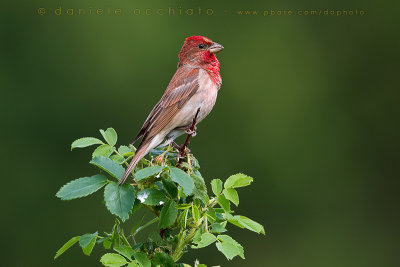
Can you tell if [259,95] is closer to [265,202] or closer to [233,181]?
[265,202]

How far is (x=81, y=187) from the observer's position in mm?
2258

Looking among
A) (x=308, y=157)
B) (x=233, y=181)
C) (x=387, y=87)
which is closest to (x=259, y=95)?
(x=308, y=157)

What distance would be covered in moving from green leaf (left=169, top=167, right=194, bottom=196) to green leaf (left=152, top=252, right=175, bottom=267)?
19cm

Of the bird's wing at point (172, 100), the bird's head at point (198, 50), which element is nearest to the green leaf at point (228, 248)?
the bird's wing at point (172, 100)

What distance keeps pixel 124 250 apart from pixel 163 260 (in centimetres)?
12

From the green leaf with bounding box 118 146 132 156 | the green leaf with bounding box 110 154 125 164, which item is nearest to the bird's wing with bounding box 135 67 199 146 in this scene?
the green leaf with bounding box 118 146 132 156

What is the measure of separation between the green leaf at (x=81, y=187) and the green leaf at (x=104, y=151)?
0.26 metres

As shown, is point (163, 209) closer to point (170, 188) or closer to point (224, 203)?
point (170, 188)

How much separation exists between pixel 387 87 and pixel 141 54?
3.22 metres

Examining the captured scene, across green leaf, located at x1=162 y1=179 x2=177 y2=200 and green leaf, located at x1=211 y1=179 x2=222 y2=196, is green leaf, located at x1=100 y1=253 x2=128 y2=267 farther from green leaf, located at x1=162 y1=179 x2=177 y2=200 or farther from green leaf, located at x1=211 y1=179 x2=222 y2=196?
green leaf, located at x1=211 y1=179 x2=222 y2=196

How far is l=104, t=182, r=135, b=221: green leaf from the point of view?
7.15ft

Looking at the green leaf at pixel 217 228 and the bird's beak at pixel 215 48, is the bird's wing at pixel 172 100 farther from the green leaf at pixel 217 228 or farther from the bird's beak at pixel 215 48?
the green leaf at pixel 217 228

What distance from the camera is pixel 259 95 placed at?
364 inches

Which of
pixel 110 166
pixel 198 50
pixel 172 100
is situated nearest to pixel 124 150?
pixel 110 166
